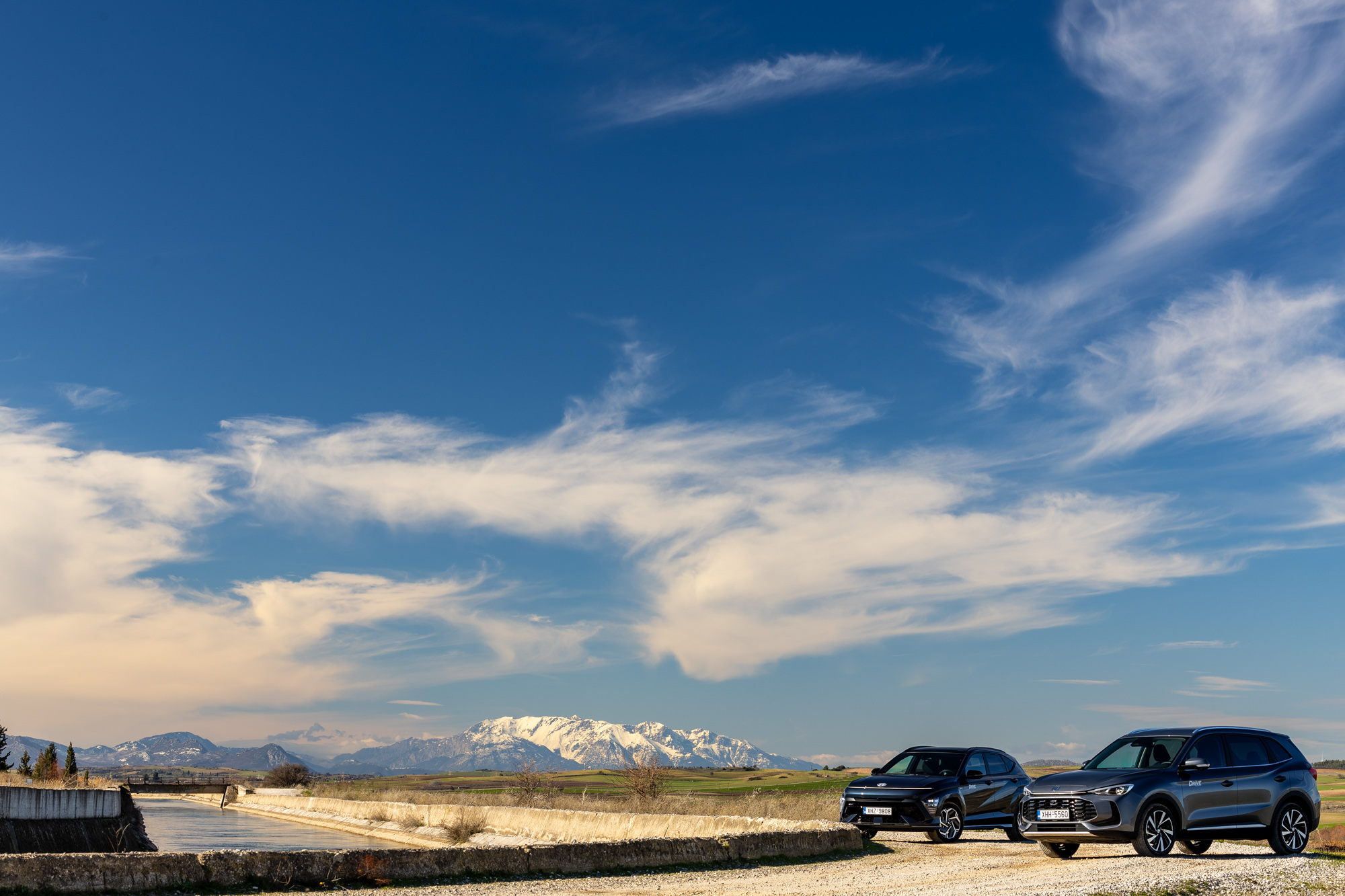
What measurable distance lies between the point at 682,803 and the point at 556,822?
7.31 m

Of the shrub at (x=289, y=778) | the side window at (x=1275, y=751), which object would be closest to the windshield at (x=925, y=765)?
Answer: the side window at (x=1275, y=751)

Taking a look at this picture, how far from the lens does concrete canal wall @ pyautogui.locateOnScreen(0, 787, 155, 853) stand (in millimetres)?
37844

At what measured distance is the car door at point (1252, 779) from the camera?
661 inches

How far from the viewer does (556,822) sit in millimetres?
36000

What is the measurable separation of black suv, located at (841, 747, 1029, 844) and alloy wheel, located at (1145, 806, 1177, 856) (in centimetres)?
530

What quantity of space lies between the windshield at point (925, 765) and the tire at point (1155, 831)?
6580 mm

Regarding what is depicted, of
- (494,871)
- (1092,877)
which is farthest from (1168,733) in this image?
(494,871)

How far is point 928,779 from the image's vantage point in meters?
22.1

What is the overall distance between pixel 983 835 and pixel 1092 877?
37.2 ft

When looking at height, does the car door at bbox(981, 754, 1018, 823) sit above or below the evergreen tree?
above

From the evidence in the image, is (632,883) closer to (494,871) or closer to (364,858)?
(494,871)

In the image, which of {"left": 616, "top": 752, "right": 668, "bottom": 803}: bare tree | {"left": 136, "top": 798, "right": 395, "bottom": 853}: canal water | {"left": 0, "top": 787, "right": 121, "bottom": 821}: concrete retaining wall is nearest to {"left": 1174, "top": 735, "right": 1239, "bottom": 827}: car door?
{"left": 136, "top": 798, "right": 395, "bottom": 853}: canal water

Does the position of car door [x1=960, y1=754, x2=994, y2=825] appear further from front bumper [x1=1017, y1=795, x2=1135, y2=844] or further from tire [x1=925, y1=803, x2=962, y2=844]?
front bumper [x1=1017, y1=795, x2=1135, y2=844]

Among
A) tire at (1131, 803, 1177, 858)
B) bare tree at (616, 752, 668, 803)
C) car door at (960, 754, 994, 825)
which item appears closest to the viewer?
tire at (1131, 803, 1177, 858)
